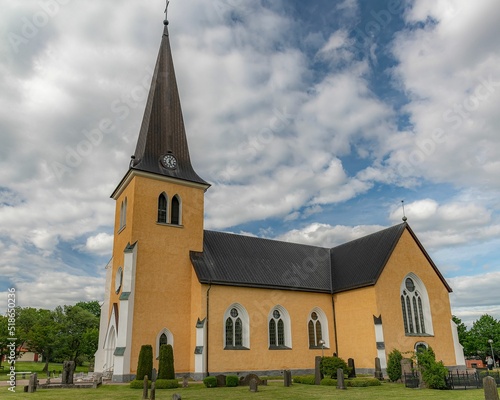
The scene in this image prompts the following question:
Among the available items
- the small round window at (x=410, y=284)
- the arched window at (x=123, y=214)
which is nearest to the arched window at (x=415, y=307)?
the small round window at (x=410, y=284)

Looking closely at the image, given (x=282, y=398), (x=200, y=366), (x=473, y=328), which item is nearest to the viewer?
(x=282, y=398)

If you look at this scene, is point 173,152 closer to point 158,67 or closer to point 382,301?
point 158,67

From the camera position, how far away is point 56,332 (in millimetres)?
51031

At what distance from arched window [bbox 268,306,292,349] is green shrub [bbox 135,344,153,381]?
9.64 meters

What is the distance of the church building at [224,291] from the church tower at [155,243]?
0.07 metres

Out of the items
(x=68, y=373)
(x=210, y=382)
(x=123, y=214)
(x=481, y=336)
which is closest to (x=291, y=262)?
(x=123, y=214)

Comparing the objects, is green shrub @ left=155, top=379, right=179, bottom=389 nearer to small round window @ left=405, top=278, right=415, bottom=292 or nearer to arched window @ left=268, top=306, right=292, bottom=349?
arched window @ left=268, top=306, right=292, bottom=349

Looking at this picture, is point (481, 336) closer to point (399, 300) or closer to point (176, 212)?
point (399, 300)

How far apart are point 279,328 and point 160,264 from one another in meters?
9.83

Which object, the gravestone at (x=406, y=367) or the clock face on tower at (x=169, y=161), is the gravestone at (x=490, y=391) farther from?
the clock face on tower at (x=169, y=161)

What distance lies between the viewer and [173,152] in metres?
30.5

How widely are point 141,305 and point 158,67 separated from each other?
1862 centimetres

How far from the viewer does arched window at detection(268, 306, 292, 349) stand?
2906 centimetres

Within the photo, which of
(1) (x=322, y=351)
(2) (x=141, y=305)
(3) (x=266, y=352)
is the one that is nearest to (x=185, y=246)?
(2) (x=141, y=305)
